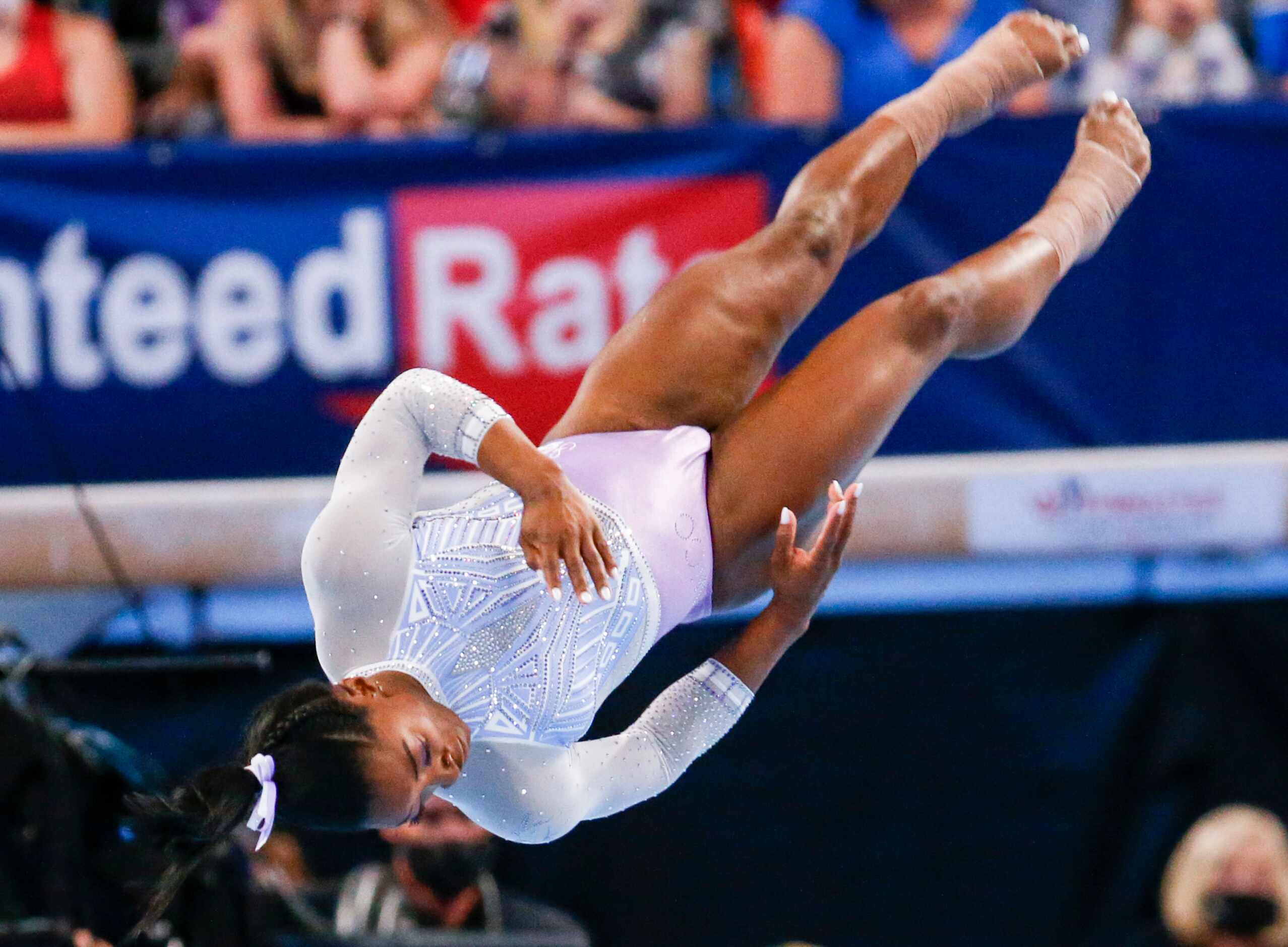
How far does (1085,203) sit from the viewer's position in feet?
8.74

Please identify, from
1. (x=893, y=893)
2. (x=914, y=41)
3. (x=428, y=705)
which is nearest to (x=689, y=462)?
(x=428, y=705)

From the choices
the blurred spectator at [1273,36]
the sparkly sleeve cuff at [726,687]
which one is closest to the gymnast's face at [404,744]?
the sparkly sleeve cuff at [726,687]

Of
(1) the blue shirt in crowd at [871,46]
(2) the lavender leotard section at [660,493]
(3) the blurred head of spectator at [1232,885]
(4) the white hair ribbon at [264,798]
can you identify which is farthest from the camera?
(1) the blue shirt in crowd at [871,46]

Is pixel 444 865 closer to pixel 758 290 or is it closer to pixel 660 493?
pixel 660 493

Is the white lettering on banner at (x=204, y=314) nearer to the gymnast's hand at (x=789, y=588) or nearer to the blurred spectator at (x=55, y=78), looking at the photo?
the blurred spectator at (x=55, y=78)

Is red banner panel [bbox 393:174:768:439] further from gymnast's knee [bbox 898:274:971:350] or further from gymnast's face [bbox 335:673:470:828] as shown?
gymnast's face [bbox 335:673:470:828]

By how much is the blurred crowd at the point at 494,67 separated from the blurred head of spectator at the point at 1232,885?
166 cm

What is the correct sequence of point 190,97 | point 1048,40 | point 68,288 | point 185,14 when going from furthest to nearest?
point 185,14, point 190,97, point 68,288, point 1048,40

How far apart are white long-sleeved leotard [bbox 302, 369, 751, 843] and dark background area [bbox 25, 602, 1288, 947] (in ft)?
5.63

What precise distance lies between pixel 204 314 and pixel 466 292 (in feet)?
1.92

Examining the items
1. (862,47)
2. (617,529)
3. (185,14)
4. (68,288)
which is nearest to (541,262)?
(862,47)

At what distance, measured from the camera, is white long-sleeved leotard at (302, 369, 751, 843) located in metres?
2.14

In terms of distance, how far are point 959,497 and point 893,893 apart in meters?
1.19

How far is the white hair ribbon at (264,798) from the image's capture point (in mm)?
1919
